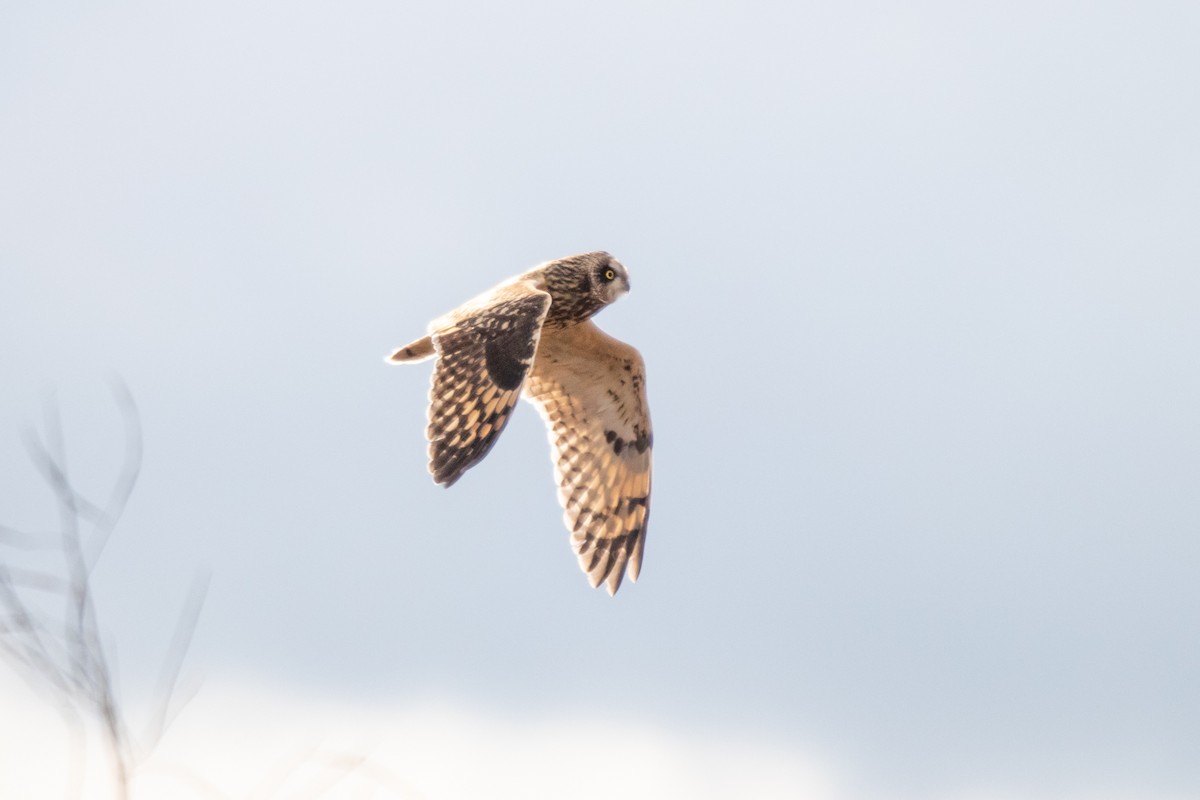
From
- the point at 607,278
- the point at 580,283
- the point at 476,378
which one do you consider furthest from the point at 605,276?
the point at 476,378

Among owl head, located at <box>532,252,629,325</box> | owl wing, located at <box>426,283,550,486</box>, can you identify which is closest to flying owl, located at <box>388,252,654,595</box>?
owl head, located at <box>532,252,629,325</box>

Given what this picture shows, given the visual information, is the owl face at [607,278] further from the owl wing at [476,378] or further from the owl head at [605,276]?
the owl wing at [476,378]

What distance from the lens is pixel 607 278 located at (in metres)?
7.30

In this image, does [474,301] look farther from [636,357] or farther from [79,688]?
[79,688]

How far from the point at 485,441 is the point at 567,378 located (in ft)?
7.13

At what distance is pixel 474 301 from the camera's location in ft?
22.0

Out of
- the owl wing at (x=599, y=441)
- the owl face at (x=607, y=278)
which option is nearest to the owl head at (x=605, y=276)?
the owl face at (x=607, y=278)

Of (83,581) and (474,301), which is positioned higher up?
(474,301)

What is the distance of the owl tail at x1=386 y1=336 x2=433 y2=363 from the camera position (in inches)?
277

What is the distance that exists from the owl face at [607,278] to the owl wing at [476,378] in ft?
3.44

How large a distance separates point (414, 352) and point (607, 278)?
1.13 m

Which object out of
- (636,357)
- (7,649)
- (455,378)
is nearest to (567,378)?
(636,357)

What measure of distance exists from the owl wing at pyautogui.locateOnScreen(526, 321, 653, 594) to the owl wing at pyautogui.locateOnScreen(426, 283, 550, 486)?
A: 4.97 ft

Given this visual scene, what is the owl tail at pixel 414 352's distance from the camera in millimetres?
7043
